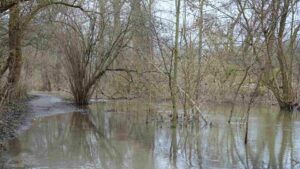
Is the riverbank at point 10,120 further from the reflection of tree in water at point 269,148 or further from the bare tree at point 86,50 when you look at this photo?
the reflection of tree in water at point 269,148

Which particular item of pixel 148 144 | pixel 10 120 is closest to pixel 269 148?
pixel 148 144

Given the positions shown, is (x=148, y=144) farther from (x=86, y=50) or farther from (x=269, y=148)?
(x=86, y=50)

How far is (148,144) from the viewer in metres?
10.3

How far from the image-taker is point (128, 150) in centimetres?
934

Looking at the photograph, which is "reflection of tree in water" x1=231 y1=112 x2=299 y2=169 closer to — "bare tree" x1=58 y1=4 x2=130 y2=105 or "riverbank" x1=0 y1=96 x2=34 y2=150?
"riverbank" x1=0 y1=96 x2=34 y2=150

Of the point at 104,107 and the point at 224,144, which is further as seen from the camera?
the point at 104,107

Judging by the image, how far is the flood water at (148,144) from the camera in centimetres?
808

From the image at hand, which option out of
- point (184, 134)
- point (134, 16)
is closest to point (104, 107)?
point (134, 16)

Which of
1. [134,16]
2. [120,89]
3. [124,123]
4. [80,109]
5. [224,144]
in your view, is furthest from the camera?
[120,89]

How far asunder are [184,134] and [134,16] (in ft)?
21.4

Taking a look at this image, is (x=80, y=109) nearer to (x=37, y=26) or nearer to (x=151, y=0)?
(x=37, y=26)

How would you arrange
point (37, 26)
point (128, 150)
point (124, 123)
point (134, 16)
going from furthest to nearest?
point (134, 16)
point (37, 26)
point (124, 123)
point (128, 150)

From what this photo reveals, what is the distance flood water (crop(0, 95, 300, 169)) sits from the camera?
26.5ft

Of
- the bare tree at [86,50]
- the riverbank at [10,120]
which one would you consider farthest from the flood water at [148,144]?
the bare tree at [86,50]
